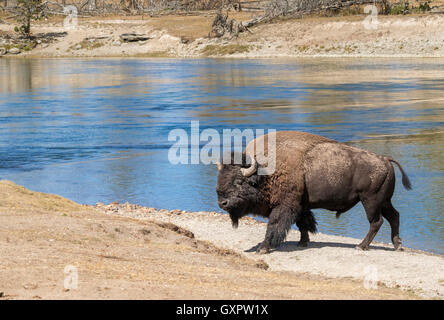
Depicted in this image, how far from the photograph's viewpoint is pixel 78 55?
96.4m

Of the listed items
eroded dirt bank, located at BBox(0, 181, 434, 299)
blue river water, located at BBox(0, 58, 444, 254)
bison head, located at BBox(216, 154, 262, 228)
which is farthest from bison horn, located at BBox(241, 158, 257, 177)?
blue river water, located at BBox(0, 58, 444, 254)

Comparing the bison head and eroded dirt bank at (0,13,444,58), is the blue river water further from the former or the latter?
eroded dirt bank at (0,13,444,58)

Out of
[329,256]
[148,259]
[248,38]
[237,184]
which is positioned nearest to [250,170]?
[237,184]

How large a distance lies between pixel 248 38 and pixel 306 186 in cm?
7584

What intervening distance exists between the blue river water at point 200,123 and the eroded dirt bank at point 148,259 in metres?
2.25

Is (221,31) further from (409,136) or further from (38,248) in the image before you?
(38,248)

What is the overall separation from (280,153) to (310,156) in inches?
18.4

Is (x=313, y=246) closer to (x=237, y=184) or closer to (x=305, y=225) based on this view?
(x=305, y=225)

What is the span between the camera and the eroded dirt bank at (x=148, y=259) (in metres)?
7.46

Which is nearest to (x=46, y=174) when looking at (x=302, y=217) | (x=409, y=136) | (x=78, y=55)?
(x=302, y=217)

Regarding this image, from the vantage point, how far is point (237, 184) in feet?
37.4

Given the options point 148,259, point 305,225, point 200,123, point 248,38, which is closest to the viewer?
point 148,259

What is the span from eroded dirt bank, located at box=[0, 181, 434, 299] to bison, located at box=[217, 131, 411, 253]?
577 mm

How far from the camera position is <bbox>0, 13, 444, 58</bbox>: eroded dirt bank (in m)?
72.3
